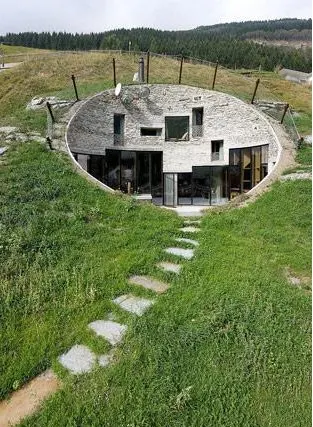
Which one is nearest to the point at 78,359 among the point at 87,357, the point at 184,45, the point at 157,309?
the point at 87,357

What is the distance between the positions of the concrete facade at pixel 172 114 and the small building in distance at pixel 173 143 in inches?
2.3

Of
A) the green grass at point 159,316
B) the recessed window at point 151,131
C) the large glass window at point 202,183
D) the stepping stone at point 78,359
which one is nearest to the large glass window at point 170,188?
the large glass window at point 202,183

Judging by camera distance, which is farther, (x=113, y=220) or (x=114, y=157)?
(x=114, y=157)

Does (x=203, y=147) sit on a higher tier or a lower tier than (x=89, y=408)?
higher

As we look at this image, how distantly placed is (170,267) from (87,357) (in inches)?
156

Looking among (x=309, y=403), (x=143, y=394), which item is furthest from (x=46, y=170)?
(x=309, y=403)

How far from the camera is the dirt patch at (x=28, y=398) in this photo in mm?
6519

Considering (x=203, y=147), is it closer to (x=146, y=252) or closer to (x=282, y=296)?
(x=146, y=252)

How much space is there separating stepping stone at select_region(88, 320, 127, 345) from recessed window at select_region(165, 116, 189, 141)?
20.2 m

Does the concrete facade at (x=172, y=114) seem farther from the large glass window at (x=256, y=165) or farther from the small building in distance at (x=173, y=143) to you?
the large glass window at (x=256, y=165)

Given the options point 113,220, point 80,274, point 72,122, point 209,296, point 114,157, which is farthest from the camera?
point 114,157

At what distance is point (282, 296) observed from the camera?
952cm

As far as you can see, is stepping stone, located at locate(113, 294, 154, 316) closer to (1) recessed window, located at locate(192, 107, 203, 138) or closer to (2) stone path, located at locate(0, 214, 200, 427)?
(2) stone path, located at locate(0, 214, 200, 427)

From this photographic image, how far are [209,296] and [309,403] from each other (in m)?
3.17
